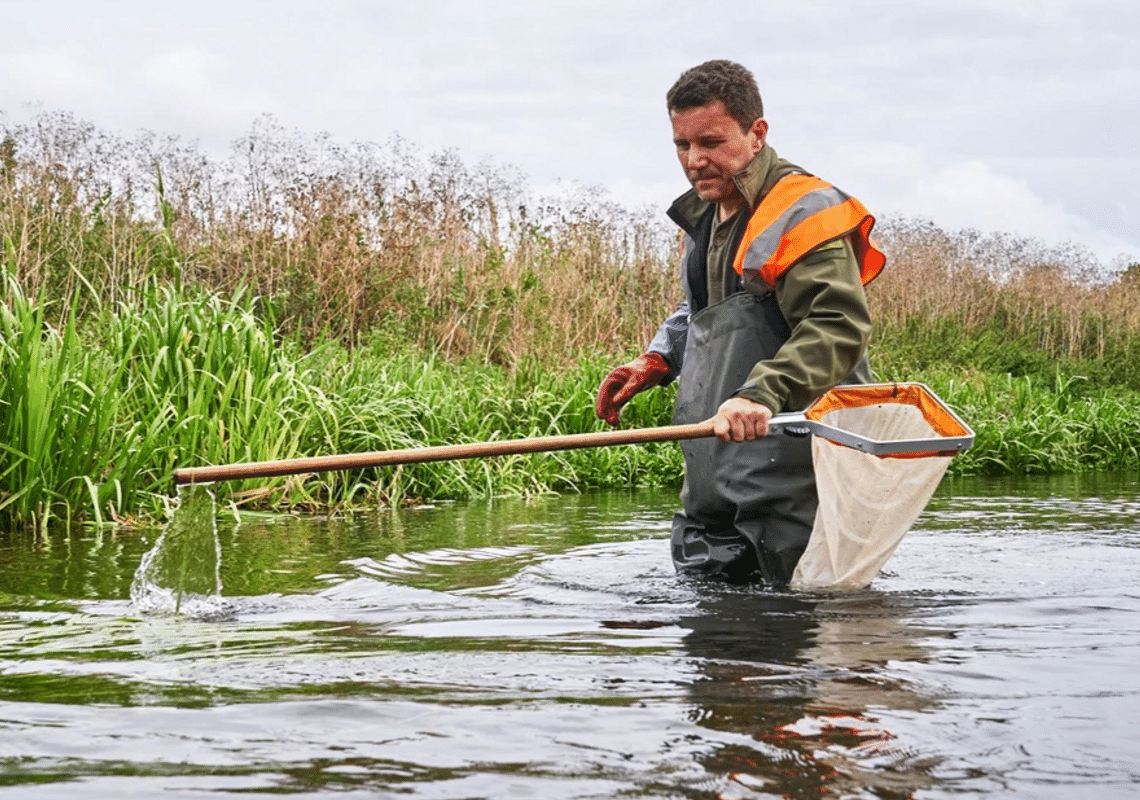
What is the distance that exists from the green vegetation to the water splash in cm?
162

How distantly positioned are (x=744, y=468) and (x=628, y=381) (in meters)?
0.76

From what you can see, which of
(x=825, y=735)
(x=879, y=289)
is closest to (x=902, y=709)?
(x=825, y=735)

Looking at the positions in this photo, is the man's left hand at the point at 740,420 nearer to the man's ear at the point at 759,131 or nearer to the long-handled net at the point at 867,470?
the long-handled net at the point at 867,470

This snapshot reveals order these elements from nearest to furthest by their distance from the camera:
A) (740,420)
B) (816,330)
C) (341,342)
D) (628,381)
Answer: (740,420) → (816,330) → (628,381) → (341,342)

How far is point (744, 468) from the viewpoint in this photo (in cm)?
400

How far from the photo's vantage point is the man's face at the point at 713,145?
3.99 m

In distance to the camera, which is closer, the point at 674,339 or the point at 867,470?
the point at 867,470

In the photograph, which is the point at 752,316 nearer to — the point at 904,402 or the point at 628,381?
the point at 904,402

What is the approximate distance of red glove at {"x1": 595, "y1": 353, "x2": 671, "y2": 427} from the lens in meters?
4.61

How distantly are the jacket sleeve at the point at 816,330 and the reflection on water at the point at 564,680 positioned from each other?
0.62m

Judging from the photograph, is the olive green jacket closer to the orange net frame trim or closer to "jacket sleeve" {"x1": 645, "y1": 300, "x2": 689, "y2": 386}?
the orange net frame trim

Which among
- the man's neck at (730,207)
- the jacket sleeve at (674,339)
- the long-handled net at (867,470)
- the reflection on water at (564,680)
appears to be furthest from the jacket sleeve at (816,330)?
the jacket sleeve at (674,339)

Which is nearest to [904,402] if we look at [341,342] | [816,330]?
[816,330]

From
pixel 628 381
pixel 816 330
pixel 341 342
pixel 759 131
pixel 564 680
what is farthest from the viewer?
pixel 341 342
